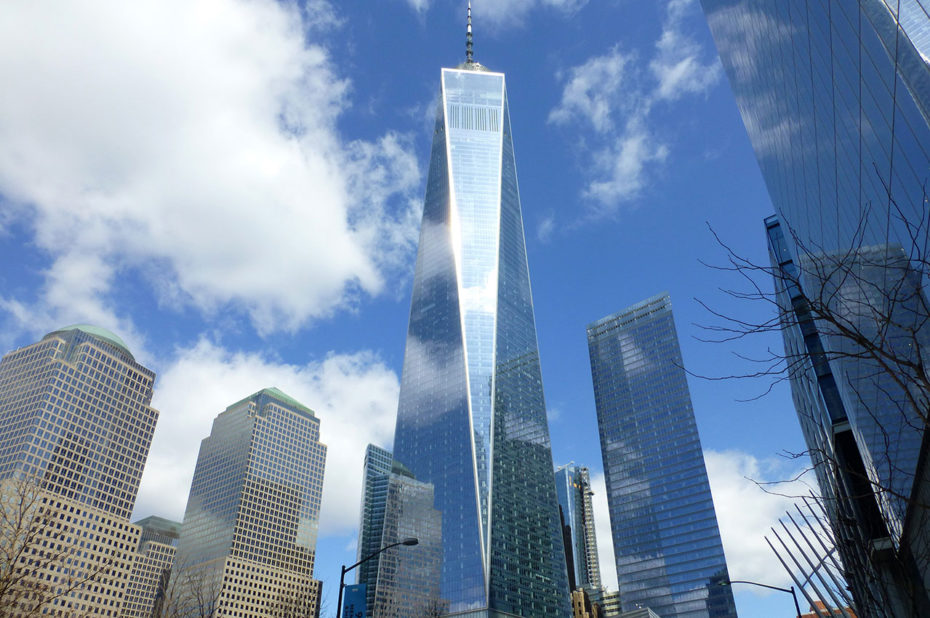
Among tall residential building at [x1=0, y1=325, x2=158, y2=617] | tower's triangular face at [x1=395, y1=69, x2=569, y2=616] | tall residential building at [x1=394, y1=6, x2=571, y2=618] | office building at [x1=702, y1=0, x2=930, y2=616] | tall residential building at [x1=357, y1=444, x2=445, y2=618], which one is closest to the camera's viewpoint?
office building at [x1=702, y1=0, x2=930, y2=616]

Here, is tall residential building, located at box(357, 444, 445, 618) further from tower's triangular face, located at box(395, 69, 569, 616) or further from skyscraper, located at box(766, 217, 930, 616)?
skyscraper, located at box(766, 217, 930, 616)

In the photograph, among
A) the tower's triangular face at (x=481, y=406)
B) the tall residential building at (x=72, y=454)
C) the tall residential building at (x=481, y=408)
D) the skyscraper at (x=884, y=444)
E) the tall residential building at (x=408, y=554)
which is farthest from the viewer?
the tall residential building at (x=72, y=454)

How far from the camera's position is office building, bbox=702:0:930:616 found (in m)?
12.1

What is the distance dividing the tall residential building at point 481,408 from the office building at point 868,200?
445ft

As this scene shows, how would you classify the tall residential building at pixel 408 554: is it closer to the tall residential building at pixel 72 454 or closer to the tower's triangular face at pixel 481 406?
the tower's triangular face at pixel 481 406

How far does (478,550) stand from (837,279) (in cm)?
14204

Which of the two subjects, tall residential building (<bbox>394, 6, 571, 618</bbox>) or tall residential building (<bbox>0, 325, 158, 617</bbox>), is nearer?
tall residential building (<bbox>394, 6, 571, 618</bbox>)

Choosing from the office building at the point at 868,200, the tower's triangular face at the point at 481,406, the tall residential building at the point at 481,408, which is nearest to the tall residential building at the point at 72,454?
the tower's triangular face at the point at 481,406

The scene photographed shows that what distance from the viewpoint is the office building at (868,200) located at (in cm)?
1212

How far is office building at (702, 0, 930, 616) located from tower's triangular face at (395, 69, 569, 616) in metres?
136

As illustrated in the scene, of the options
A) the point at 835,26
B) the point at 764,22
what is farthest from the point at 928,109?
the point at 764,22

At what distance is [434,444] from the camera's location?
173 m

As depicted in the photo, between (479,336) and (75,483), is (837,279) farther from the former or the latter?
(75,483)

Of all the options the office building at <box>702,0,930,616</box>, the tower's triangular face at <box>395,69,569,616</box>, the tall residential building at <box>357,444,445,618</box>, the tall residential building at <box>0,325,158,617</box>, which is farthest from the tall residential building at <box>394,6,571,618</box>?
the office building at <box>702,0,930,616</box>
